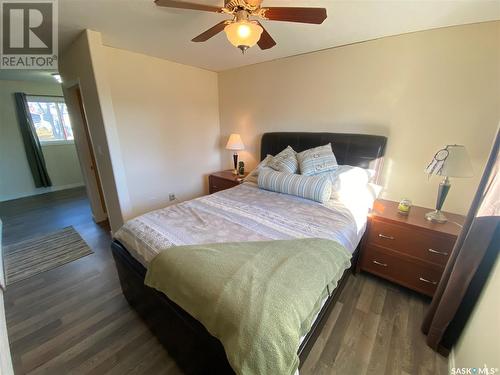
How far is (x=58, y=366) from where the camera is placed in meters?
1.34

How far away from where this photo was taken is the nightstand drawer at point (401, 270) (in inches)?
68.6

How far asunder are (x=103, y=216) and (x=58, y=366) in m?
2.41

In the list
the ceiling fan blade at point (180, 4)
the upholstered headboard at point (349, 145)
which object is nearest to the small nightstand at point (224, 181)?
the upholstered headboard at point (349, 145)

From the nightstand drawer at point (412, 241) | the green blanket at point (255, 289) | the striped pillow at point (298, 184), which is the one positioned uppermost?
the striped pillow at point (298, 184)

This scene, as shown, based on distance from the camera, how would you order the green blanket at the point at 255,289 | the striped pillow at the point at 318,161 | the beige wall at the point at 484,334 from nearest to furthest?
the green blanket at the point at 255,289 → the beige wall at the point at 484,334 → the striped pillow at the point at 318,161

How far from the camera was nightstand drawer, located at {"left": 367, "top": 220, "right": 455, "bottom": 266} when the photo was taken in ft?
5.40

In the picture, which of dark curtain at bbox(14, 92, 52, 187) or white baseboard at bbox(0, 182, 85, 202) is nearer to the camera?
dark curtain at bbox(14, 92, 52, 187)

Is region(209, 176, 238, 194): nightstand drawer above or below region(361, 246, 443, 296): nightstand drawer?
above

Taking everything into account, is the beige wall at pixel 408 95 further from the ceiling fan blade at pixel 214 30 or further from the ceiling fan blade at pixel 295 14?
the ceiling fan blade at pixel 214 30

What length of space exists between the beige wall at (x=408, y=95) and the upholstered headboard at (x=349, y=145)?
0.39 feet

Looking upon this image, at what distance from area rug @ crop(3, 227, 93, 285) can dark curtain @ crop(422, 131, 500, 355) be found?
3436 millimetres

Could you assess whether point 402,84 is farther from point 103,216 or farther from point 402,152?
point 103,216

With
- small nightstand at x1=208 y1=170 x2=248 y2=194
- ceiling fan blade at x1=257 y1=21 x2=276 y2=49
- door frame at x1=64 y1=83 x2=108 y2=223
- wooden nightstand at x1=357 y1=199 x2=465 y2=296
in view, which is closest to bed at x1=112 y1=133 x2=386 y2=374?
wooden nightstand at x1=357 y1=199 x2=465 y2=296

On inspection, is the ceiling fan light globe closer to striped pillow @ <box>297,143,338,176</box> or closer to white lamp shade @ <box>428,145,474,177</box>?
striped pillow @ <box>297,143,338,176</box>
